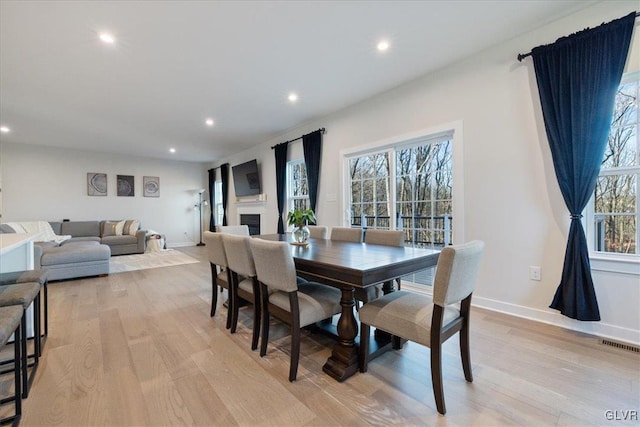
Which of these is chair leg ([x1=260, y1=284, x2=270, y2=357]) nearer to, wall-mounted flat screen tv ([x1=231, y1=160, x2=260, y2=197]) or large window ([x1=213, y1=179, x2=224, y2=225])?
wall-mounted flat screen tv ([x1=231, y1=160, x2=260, y2=197])

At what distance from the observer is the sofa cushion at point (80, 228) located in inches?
250

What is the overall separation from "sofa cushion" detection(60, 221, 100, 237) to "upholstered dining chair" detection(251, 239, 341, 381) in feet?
22.2

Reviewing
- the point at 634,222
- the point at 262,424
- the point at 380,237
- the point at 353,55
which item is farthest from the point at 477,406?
the point at 353,55

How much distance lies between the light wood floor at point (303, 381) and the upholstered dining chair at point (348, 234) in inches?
42.5

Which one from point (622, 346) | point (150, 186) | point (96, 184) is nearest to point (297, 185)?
point (622, 346)

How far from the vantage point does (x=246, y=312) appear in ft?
9.61

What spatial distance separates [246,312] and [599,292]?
3.11 meters

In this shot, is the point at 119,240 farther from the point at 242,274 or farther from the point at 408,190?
the point at 408,190

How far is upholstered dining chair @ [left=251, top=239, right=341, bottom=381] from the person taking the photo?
5.60 ft

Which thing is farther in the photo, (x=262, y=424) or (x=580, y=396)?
(x=580, y=396)

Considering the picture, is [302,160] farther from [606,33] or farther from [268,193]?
[606,33]

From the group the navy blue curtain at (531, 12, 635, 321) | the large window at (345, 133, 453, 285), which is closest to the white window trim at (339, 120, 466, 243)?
the large window at (345, 133, 453, 285)

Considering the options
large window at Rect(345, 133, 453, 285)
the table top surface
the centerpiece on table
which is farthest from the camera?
large window at Rect(345, 133, 453, 285)

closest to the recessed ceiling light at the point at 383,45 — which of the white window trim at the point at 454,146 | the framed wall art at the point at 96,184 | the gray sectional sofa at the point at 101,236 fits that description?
the white window trim at the point at 454,146
